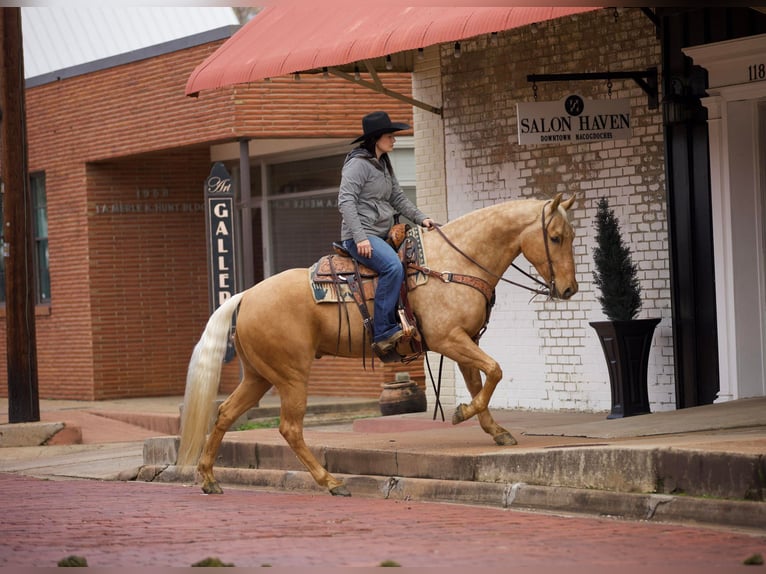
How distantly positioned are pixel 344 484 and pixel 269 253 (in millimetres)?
11249

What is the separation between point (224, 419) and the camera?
11758 millimetres

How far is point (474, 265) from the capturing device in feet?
38.0

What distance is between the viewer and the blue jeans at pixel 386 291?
37.3 ft

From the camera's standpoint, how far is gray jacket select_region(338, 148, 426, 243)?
37.8 ft

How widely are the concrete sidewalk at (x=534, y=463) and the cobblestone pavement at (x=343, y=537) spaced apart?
0.24 meters

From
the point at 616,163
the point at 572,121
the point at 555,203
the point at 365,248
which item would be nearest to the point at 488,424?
the point at 365,248

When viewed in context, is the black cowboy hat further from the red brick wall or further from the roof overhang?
the red brick wall

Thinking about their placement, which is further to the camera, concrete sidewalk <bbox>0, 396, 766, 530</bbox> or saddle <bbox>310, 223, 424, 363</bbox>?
saddle <bbox>310, 223, 424, 363</bbox>

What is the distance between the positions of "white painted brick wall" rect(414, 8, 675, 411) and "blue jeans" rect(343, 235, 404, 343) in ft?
13.2

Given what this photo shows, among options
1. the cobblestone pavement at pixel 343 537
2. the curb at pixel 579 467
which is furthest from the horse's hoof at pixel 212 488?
the curb at pixel 579 467

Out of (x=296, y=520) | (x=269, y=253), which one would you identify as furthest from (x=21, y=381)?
(x=296, y=520)

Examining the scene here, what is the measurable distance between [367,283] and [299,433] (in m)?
1.28

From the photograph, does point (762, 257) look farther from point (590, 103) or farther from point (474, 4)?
point (474, 4)

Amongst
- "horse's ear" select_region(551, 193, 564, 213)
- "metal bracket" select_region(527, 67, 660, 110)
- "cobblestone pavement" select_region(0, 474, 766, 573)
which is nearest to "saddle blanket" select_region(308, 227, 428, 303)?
"horse's ear" select_region(551, 193, 564, 213)
